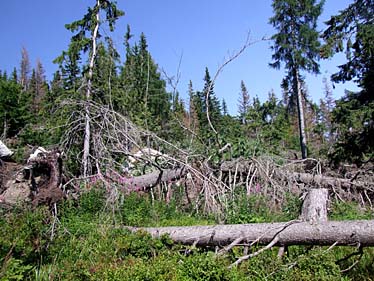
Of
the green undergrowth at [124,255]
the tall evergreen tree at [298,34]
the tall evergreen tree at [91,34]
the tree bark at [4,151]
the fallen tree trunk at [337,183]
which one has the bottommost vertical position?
the green undergrowth at [124,255]

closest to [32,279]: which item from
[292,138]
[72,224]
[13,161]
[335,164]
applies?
[72,224]

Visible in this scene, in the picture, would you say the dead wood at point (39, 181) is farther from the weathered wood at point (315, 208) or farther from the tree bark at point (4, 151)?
the weathered wood at point (315, 208)

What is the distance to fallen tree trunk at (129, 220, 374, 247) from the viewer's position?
3.77 meters

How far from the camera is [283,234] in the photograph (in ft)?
13.5

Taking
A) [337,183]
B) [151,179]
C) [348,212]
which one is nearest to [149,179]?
[151,179]

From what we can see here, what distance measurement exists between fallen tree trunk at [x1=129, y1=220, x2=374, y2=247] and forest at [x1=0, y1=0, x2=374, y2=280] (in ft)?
0.05

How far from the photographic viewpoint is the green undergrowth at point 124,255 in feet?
10.7

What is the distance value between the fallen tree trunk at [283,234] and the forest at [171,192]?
0.05 ft

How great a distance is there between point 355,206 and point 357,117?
303 cm

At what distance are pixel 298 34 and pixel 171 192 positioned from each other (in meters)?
14.2

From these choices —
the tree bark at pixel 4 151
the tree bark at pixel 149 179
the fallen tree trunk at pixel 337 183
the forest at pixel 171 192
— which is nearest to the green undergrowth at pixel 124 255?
the forest at pixel 171 192

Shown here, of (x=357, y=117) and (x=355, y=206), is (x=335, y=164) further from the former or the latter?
(x=355, y=206)

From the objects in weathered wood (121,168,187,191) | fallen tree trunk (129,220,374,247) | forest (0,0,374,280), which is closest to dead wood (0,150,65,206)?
forest (0,0,374,280)

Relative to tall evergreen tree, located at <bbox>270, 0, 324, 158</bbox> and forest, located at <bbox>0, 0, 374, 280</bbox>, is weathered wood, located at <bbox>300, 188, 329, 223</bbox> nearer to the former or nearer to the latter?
forest, located at <bbox>0, 0, 374, 280</bbox>
